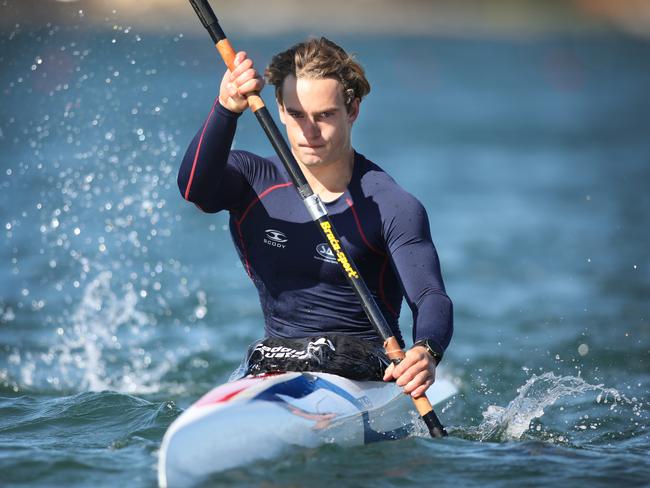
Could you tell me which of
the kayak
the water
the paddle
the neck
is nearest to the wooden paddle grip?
the paddle

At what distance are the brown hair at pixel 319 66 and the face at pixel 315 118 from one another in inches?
1.2

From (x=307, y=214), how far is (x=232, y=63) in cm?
71

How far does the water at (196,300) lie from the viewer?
4.21 metres

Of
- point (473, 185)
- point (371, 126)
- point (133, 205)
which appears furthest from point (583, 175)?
point (133, 205)

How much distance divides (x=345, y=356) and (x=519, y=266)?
23.3 ft

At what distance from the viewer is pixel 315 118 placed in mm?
4289

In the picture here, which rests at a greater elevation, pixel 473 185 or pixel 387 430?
pixel 473 185

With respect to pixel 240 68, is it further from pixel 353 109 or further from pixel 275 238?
pixel 275 238

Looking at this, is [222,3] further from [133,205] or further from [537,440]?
[537,440]

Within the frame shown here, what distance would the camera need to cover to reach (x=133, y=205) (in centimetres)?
884

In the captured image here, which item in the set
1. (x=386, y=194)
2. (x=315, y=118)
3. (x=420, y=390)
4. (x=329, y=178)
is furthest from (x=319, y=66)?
(x=420, y=390)

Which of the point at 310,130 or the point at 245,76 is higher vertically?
the point at 245,76

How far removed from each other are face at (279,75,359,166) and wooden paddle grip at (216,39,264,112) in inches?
5.1

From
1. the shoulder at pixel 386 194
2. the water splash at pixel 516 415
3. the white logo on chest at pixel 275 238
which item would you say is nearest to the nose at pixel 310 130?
the shoulder at pixel 386 194
